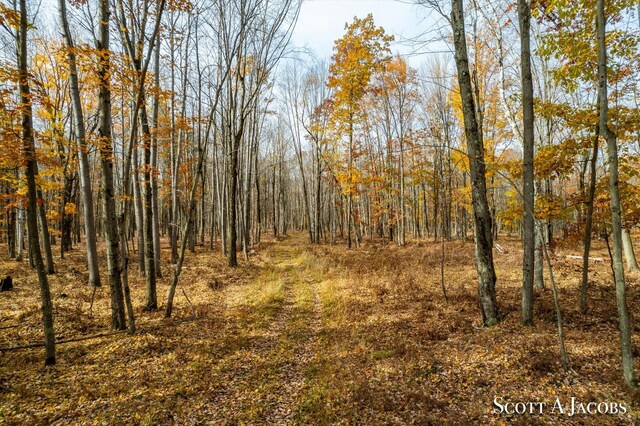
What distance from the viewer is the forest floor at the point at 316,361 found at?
407 centimetres

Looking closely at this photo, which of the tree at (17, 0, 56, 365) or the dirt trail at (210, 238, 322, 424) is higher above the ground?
the tree at (17, 0, 56, 365)

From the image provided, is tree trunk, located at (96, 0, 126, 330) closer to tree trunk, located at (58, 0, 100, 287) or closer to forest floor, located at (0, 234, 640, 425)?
forest floor, located at (0, 234, 640, 425)

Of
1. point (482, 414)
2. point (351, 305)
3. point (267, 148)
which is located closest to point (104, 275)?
point (351, 305)

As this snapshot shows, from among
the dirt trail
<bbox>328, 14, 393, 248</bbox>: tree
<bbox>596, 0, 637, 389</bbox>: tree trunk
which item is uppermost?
<bbox>328, 14, 393, 248</bbox>: tree

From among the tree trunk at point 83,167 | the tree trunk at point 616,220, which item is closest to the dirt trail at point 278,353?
the tree trunk at point 616,220

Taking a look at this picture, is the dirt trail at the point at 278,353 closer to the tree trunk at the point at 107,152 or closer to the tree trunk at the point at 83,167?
the tree trunk at the point at 107,152

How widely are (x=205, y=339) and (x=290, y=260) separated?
1098 cm

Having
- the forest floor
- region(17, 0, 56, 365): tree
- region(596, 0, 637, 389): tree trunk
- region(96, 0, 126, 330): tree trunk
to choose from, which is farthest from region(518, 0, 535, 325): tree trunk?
region(17, 0, 56, 365): tree

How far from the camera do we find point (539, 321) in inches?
254

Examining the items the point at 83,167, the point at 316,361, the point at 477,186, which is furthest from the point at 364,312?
the point at 83,167

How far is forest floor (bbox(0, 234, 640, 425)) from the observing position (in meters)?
4.07

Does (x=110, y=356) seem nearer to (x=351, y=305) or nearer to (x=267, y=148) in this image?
(x=351, y=305)

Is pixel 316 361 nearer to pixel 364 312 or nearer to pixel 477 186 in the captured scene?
pixel 364 312

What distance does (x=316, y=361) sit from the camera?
5738 millimetres
